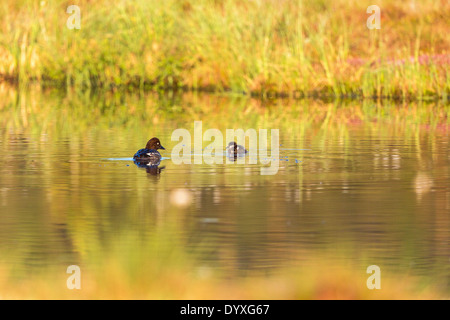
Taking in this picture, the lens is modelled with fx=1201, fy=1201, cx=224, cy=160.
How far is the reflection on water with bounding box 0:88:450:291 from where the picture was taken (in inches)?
334

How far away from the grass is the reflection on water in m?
8.99

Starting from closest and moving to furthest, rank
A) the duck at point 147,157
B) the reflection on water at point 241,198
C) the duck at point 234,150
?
the reflection on water at point 241,198
the duck at point 147,157
the duck at point 234,150

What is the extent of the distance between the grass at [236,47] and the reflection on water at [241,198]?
8986 millimetres

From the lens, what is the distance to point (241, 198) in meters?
11.3

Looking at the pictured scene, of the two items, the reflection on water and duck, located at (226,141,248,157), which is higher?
duck, located at (226,141,248,157)

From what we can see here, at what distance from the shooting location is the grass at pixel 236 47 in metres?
29.9

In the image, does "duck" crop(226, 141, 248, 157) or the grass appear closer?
"duck" crop(226, 141, 248, 157)

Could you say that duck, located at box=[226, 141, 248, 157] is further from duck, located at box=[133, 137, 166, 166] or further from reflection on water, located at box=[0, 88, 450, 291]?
duck, located at box=[133, 137, 166, 166]

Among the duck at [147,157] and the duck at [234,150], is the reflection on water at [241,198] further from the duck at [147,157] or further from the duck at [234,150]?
the duck at [234,150]

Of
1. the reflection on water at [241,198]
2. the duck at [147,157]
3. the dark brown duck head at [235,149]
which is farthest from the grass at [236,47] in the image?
the duck at [147,157]

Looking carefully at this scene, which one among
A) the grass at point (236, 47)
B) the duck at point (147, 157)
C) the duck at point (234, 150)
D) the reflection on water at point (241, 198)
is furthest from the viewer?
the grass at point (236, 47)

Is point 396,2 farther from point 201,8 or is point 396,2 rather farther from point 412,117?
point 412,117

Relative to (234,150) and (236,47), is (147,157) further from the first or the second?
(236,47)

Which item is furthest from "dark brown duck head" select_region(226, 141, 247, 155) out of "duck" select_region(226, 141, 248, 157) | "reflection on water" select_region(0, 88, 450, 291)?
"reflection on water" select_region(0, 88, 450, 291)
